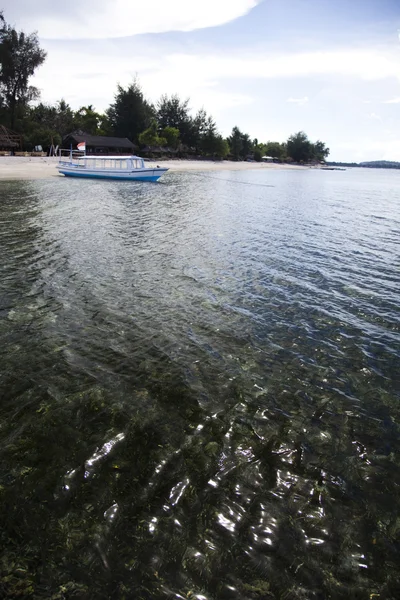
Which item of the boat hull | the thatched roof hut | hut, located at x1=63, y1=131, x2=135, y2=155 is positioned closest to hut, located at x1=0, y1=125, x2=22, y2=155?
the thatched roof hut


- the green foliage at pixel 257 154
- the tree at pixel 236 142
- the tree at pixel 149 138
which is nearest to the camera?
the tree at pixel 149 138

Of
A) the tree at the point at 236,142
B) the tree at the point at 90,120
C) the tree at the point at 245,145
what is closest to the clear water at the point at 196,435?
the tree at the point at 90,120

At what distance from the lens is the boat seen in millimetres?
49500

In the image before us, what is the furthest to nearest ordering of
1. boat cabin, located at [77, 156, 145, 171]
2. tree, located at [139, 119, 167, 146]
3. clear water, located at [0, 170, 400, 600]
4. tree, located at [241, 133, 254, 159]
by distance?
tree, located at [241, 133, 254, 159]
tree, located at [139, 119, 167, 146]
boat cabin, located at [77, 156, 145, 171]
clear water, located at [0, 170, 400, 600]

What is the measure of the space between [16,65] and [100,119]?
1226 inches

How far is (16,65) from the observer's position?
8850cm

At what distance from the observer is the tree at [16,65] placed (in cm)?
8601

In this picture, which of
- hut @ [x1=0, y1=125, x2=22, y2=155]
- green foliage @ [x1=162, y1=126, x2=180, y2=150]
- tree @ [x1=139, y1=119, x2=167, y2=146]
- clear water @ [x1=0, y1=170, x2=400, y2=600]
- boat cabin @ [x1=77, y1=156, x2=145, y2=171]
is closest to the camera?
clear water @ [x1=0, y1=170, x2=400, y2=600]

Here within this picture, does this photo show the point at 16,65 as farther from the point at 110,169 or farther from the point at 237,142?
the point at 237,142

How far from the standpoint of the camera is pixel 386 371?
24.2 ft

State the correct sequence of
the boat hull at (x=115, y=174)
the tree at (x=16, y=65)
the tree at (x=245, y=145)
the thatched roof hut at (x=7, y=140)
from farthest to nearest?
the tree at (x=245, y=145), the tree at (x=16, y=65), the thatched roof hut at (x=7, y=140), the boat hull at (x=115, y=174)

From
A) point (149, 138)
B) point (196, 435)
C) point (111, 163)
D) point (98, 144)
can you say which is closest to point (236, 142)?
point (149, 138)

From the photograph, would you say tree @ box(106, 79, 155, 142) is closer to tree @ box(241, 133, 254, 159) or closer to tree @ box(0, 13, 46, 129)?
tree @ box(0, 13, 46, 129)

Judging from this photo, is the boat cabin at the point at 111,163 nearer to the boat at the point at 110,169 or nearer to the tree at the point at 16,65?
the boat at the point at 110,169
